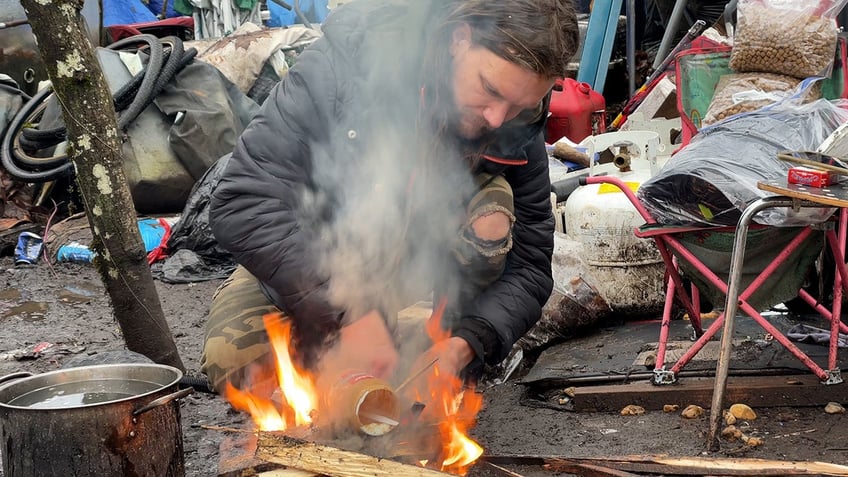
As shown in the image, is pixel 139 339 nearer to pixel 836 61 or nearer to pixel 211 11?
pixel 836 61

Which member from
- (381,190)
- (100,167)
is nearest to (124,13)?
(100,167)

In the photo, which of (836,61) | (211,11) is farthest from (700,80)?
(211,11)

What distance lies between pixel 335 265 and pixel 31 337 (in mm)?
3141

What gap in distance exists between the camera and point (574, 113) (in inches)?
316

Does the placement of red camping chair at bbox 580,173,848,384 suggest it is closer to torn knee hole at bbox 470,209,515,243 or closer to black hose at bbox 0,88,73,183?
torn knee hole at bbox 470,209,515,243

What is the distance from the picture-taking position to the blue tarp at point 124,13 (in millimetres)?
11062

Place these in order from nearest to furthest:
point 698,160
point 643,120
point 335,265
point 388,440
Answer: point 388,440
point 335,265
point 698,160
point 643,120

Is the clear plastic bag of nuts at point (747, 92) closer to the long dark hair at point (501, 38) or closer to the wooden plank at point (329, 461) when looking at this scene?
the long dark hair at point (501, 38)

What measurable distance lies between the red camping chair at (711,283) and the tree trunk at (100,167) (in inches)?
84.1

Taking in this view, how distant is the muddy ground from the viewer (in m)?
3.16

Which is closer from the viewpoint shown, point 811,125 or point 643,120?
point 811,125

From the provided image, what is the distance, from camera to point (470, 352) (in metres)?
3.16

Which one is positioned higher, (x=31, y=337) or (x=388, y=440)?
(x=388, y=440)

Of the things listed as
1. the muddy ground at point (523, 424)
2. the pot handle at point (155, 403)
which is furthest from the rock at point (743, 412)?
the pot handle at point (155, 403)
